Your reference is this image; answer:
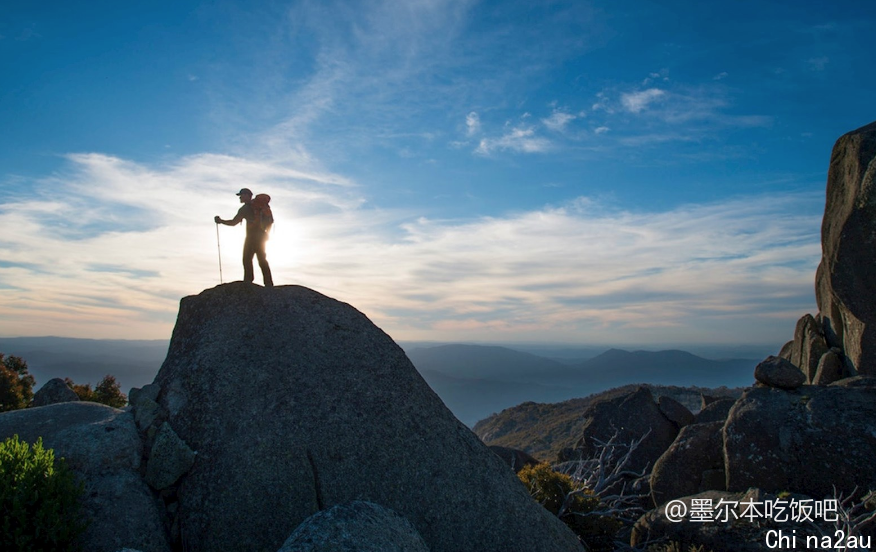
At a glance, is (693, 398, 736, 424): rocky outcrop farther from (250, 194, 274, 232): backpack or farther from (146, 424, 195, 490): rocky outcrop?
(146, 424, 195, 490): rocky outcrop

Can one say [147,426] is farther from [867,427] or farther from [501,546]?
[867,427]

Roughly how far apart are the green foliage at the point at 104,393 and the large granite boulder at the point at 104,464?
13769 millimetres

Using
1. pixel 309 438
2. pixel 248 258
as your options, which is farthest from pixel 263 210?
pixel 309 438

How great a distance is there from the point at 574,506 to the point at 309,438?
8.41m

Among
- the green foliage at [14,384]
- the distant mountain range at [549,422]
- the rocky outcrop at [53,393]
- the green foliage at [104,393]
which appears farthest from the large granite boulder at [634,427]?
the green foliage at [14,384]

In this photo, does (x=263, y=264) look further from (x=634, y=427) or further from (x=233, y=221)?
(x=634, y=427)

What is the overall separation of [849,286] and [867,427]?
27.1ft

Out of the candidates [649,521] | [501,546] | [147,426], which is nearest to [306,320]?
[147,426]

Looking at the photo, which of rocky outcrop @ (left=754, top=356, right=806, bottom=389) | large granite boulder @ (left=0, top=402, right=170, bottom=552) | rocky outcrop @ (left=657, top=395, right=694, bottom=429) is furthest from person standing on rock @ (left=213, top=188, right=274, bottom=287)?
rocky outcrop @ (left=657, top=395, right=694, bottom=429)

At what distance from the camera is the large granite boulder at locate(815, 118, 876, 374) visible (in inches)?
758

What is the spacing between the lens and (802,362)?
23312 millimetres

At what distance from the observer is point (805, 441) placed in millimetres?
13875

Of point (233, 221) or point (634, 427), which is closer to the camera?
point (233, 221)

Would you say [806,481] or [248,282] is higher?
[248,282]
